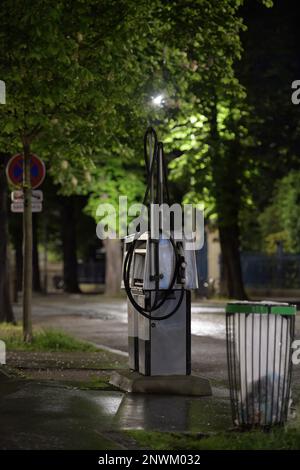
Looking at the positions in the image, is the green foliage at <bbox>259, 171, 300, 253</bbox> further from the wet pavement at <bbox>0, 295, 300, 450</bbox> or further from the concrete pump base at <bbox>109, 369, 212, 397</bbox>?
the wet pavement at <bbox>0, 295, 300, 450</bbox>

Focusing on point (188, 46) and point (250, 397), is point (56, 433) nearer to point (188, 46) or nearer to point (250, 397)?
point (250, 397)

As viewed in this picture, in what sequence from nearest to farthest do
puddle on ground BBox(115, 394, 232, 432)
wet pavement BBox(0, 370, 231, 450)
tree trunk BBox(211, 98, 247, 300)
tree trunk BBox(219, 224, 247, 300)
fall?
1. wet pavement BBox(0, 370, 231, 450)
2. puddle on ground BBox(115, 394, 232, 432)
3. tree trunk BBox(211, 98, 247, 300)
4. tree trunk BBox(219, 224, 247, 300)

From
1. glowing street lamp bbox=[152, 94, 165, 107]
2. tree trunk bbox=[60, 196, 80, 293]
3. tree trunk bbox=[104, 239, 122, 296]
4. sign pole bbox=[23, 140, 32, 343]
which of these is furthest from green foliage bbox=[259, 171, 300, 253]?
sign pole bbox=[23, 140, 32, 343]

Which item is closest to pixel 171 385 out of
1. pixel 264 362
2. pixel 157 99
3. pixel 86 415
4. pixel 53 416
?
pixel 86 415

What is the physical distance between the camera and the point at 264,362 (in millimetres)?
7891

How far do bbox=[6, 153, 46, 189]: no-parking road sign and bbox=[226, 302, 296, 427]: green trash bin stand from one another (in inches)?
337

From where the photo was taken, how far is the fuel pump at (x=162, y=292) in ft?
32.4

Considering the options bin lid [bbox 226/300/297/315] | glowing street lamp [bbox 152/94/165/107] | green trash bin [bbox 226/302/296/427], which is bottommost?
green trash bin [bbox 226/302/296/427]

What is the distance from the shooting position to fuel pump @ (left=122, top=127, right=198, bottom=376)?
32.4ft

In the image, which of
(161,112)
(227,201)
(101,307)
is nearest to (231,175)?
(227,201)

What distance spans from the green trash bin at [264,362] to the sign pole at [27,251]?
26.2 ft

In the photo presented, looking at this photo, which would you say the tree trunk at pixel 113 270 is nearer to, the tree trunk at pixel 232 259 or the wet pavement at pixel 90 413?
the tree trunk at pixel 232 259

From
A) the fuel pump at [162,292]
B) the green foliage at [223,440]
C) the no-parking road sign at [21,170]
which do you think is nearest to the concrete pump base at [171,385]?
the fuel pump at [162,292]

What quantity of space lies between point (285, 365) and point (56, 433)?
78.3 inches
